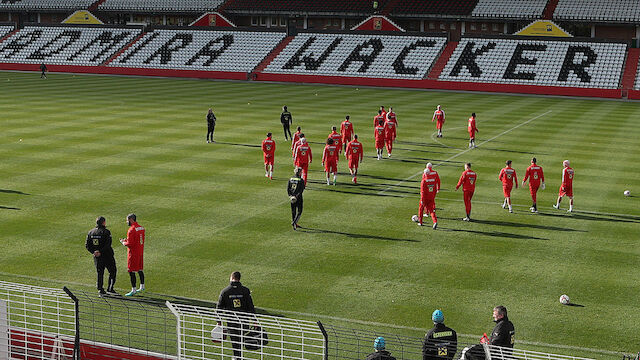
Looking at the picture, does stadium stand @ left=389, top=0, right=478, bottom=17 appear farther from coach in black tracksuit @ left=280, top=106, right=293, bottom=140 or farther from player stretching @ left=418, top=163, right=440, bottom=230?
player stretching @ left=418, top=163, right=440, bottom=230

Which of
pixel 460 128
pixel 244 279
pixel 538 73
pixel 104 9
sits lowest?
pixel 244 279

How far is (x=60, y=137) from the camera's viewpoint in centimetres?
3125

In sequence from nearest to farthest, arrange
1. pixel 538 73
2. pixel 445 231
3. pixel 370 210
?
pixel 445 231, pixel 370 210, pixel 538 73

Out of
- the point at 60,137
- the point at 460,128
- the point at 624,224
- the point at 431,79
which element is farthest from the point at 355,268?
the point at 431,79

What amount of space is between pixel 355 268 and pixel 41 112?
2832cm

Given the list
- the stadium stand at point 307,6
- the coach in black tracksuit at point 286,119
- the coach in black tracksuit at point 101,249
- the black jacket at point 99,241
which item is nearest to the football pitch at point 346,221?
the coach in black tracksuit at point 286,119

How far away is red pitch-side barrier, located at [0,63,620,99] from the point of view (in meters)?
55.7

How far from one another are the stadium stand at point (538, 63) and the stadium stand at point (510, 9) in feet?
11.4

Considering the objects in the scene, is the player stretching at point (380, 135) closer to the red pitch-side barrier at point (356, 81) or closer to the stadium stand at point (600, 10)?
the red pitch-side barrier at point (356, 81)

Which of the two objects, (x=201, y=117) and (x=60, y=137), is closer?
(x=60, y=137)

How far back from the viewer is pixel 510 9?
6875 cm

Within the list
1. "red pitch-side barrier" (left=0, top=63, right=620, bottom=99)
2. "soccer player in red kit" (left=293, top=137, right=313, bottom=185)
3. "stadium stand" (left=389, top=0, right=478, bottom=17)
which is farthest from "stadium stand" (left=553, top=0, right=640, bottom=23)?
"soccer player in red kit" (left=293, top=137, right=313, bottom=185)

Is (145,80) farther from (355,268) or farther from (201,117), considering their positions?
(355,268)

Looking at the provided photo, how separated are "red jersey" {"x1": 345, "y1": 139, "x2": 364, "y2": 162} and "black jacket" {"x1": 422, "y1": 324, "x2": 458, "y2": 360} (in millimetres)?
14149
